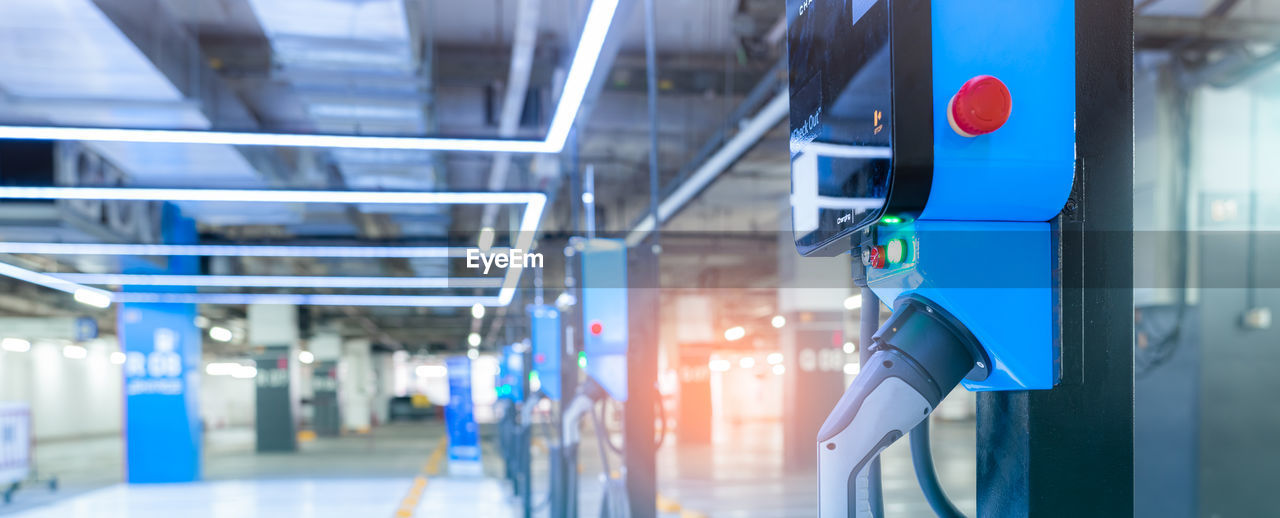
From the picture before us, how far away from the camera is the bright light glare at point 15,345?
21906 mm

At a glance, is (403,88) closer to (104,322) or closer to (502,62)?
(502,62)

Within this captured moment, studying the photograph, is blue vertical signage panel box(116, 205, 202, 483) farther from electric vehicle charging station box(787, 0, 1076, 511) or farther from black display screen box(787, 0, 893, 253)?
electric vehicle charging station box(787, 0, 1076, 511)

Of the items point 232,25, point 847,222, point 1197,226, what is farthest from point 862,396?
point 232,25

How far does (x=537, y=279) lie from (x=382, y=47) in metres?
4.18

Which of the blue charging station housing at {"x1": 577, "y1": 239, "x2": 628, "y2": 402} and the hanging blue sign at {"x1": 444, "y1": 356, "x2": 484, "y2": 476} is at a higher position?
the blue charging station housing at {"x1": 577, "y1": 239, "x2": 628, "y2": 402}

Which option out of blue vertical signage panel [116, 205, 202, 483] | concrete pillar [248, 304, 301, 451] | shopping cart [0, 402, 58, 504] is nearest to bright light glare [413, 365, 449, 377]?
concrete pillar [248, 304, 301, 451]

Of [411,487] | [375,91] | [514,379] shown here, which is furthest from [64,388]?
[375,91]

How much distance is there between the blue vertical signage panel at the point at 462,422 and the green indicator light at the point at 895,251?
11.7 metres

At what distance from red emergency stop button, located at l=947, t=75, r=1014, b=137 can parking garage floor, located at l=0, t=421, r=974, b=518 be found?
396 centimetres

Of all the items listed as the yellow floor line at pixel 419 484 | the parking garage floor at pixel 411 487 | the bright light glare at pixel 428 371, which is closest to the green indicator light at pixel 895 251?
the parking garage floor at pixel 411 487

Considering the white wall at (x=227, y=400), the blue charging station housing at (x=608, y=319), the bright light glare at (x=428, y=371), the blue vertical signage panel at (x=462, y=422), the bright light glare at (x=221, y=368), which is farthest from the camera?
the bright light glare at (x=428, y=371)

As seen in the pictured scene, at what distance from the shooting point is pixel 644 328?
13.3 feet

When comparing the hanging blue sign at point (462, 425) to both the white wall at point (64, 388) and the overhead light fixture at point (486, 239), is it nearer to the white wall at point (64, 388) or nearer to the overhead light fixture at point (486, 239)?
the overhead light fixture at point (486, 239)

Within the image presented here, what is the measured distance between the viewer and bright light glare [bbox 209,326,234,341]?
23192mm
